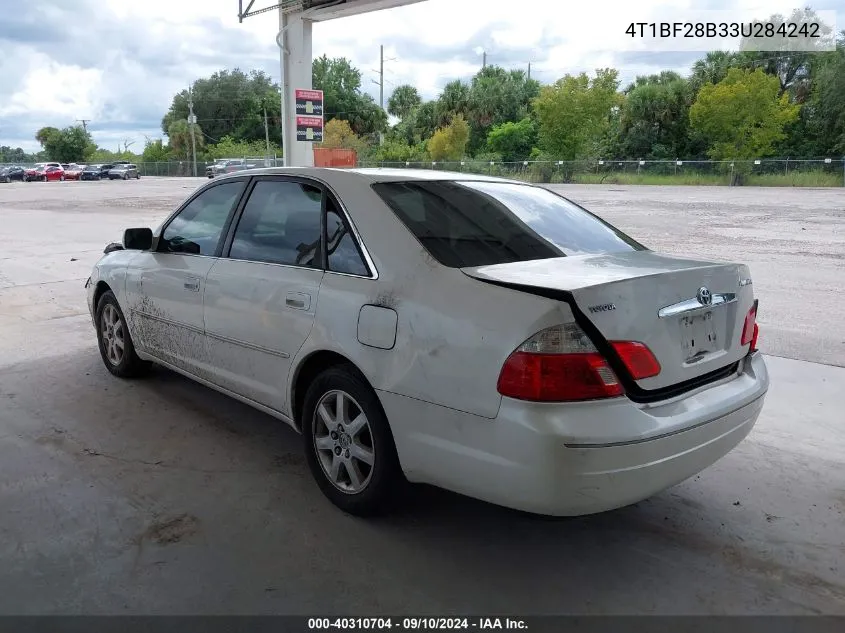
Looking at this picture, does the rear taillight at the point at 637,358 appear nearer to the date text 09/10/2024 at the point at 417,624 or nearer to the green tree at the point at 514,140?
the date text 09/10/2024 at the point at 417,624

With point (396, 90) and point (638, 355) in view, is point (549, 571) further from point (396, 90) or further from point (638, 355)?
point (396, 90)

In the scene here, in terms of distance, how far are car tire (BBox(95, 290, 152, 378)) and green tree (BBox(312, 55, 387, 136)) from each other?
7874 centimetres

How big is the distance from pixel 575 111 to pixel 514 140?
311 inches

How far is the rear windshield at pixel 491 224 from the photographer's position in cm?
312

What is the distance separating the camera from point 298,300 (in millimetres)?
3406

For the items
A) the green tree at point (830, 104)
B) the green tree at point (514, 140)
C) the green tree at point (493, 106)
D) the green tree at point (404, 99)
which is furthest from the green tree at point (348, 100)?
the green tree at point (830, 104)

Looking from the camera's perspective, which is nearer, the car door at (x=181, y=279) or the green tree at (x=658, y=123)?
the car door at (x=181, y=279)

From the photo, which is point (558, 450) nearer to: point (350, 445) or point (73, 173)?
point (350, 445)

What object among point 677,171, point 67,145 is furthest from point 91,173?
point 677,171

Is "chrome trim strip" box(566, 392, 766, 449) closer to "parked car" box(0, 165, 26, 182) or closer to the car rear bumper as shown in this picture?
the car rear bumper

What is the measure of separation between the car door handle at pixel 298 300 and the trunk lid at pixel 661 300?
34.5 inches

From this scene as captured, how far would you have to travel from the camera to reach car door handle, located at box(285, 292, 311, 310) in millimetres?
3348

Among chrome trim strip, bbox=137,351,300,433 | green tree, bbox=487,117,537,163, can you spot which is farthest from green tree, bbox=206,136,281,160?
chrome trim strip, bbox=137,351,300,433

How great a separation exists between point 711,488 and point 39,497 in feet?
11.1
